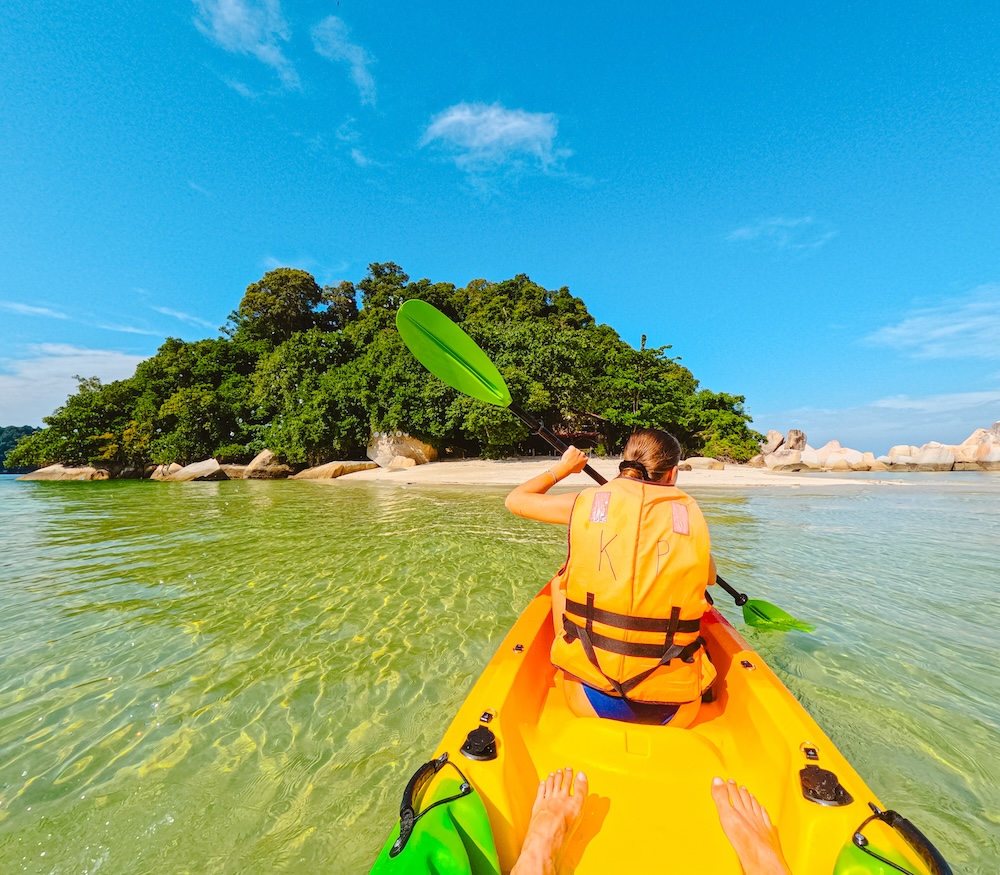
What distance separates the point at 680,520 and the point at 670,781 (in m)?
1.01

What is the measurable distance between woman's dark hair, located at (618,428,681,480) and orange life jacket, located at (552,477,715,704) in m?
0.18

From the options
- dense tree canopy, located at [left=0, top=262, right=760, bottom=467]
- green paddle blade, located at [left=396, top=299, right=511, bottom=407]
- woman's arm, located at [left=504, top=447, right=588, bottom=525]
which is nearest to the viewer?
woman's arm, located at [left=504, top=447, right=588, bottom=525]

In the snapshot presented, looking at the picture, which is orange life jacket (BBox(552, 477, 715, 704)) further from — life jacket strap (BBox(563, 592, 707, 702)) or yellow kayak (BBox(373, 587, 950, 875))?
yellow kayak (BBox(373, 587, 950, 875))

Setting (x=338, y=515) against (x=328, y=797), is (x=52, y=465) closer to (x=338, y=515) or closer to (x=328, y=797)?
(x=338, y=515)

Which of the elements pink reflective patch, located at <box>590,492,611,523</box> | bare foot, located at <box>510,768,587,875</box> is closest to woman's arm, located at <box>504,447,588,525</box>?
→ pink reflective patch, located at <box>590,492,611,523</box>

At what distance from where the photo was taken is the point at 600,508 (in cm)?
204

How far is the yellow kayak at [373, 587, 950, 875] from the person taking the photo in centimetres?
131

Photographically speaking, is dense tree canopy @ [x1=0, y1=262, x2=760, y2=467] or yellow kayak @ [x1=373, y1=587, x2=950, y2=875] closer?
yellow kayak @ [x1=373, y1=587, x2=950, y2=875]

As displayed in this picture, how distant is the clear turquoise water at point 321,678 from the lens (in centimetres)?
207

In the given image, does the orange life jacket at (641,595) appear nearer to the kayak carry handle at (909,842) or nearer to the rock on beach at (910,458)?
the kayak carry handle at (909,842)

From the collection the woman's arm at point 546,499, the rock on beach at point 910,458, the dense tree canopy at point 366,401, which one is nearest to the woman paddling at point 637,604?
the woman's arm at point 546,499

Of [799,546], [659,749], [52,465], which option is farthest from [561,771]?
[52,465]

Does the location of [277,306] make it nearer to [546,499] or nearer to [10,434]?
[546,499]

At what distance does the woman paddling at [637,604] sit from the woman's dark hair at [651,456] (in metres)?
0.14
